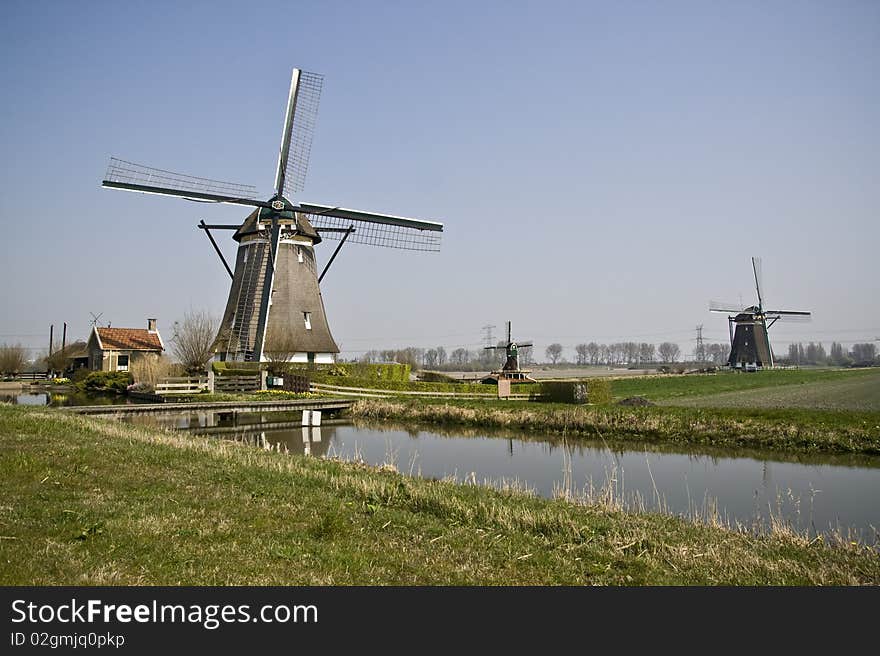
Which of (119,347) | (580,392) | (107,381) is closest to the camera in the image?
(580,392)

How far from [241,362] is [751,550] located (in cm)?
2941

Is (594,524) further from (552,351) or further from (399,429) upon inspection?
(552,351)

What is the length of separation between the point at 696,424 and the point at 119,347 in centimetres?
→ 4087

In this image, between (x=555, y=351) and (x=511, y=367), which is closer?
(x=511, y=367)

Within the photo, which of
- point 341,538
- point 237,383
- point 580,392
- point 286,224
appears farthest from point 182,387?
point 341,538

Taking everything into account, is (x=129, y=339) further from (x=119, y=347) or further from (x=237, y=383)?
(x=237, y=383)

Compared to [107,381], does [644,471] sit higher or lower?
lower

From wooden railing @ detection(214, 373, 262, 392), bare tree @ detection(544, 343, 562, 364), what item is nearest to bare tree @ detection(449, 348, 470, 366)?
bare tree @ detection(544, 343, 562, 364)

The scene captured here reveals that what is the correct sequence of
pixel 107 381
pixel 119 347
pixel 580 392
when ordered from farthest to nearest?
1. pixel 119 347
2. pixel 107 381
3. pixel 580 392

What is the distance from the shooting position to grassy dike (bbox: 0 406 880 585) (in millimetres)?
4840

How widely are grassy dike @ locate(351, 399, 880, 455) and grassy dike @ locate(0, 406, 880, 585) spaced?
9.73m

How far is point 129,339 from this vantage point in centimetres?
4700
